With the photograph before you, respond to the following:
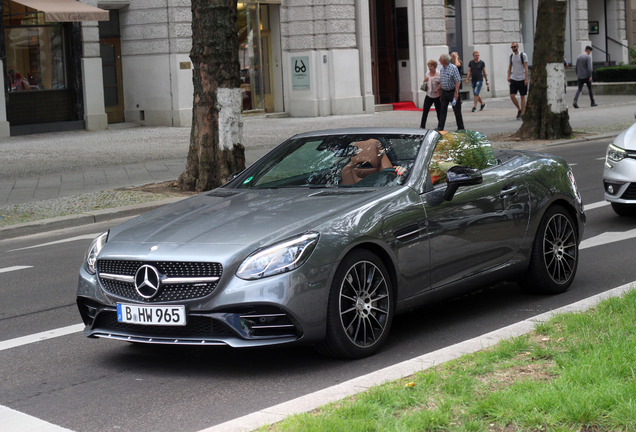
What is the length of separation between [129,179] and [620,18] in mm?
38498

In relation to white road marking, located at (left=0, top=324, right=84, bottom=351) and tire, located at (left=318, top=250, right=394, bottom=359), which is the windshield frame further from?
white road marking, located at (left=0, top=324, right=84, bottom=351)

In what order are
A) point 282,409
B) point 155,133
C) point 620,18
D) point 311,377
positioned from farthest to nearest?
point 620,18 < point 155,133 < point 311,377 < point 282,409

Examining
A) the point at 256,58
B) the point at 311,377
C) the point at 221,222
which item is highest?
the point at 256,58

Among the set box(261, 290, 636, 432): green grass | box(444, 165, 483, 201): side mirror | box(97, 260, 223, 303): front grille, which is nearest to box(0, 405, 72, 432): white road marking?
box(97, 260, 223, 303): front grille

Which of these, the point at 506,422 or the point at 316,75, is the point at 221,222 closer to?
the point at 506,422

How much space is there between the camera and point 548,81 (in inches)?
856

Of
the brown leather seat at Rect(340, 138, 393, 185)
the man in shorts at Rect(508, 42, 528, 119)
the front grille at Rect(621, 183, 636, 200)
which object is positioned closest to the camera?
the brown leather seat at Rect(340, 138, 393, 185)

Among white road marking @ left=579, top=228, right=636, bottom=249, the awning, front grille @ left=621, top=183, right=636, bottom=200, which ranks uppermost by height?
the awning

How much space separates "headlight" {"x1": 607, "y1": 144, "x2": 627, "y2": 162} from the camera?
37.0 ft

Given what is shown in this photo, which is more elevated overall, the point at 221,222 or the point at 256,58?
the point at 256,58

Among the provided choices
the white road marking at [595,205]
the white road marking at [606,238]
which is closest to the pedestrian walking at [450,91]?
the white road marking at [595,205]

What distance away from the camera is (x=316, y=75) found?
32.8 metres

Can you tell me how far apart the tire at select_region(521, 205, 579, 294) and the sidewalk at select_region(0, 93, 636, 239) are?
25.8ft

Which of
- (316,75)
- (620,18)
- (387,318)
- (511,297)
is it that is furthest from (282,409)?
(620,18)
